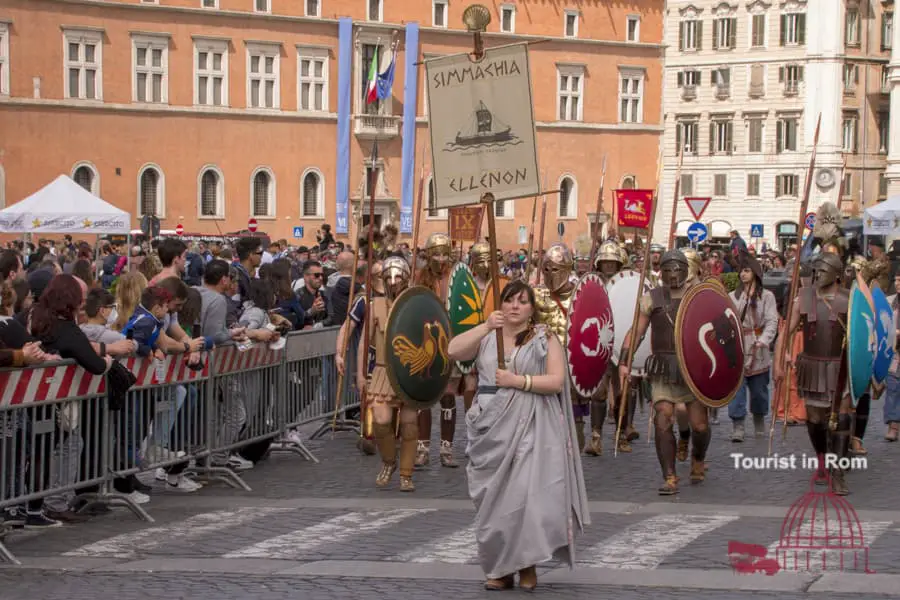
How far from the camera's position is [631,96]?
66062mm

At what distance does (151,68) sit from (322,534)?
156ft

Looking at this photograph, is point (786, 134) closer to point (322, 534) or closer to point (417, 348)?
point (417, 348)

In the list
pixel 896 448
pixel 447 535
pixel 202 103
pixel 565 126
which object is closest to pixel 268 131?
pixel 202 103

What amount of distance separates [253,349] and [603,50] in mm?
53620

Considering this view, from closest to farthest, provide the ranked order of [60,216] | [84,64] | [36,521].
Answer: [36,521], [60,216], [84,64]

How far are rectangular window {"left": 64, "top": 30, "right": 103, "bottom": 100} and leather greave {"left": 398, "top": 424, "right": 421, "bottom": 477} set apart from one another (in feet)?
146

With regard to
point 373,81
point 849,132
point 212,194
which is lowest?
point 212,194

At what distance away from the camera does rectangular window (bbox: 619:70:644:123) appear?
6581cm

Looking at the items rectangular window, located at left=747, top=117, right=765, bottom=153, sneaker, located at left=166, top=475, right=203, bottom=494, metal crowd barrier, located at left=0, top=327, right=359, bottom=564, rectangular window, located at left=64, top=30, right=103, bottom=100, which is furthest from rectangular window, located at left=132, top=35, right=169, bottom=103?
sneaker, located at left=166, top=475, right=203, bottom=494

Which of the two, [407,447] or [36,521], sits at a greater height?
[407,447]

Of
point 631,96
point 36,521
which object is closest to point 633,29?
point 631,96

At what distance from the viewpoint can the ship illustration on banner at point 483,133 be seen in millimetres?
8992

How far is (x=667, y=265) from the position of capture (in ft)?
39.2

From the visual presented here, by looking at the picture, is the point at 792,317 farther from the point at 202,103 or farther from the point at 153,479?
the point at 202,103
